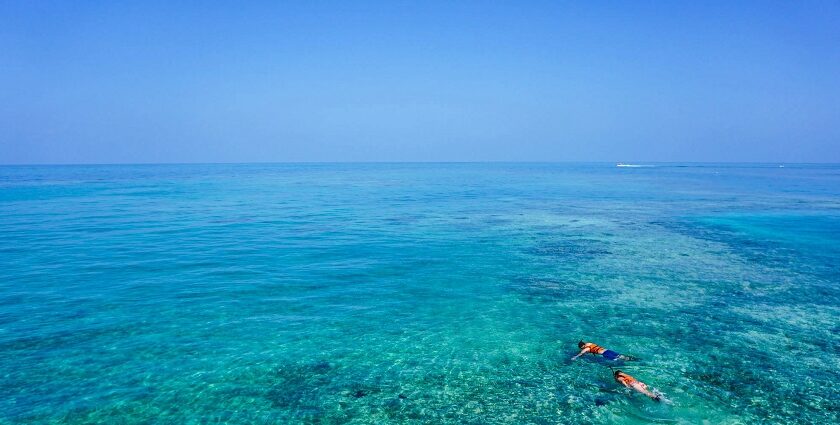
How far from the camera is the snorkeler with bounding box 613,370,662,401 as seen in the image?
11.5m

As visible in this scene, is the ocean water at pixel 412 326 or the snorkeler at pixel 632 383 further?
the snorkeler at pixel 632 383

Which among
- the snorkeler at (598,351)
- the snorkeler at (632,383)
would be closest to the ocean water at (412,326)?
the snorkeler at (632,383)

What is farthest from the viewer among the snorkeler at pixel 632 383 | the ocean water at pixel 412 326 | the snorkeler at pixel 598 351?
the snorkeler at pixel 598 351

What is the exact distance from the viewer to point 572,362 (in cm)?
1329

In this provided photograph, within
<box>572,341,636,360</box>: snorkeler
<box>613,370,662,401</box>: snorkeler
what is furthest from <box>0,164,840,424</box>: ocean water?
<box>572,341,636,360</box>: snorkeler

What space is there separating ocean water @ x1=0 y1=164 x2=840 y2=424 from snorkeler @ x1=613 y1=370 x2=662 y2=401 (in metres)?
0.24

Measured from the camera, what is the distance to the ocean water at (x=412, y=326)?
1120cm

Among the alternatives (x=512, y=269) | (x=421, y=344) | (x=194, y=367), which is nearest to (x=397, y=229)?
(x=512, y=269)

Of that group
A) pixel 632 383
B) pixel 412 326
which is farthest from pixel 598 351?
pixel 412 326

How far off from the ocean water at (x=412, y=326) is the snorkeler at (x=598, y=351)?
392mm

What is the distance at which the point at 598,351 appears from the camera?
13445mm

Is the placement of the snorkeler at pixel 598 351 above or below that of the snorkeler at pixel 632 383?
above

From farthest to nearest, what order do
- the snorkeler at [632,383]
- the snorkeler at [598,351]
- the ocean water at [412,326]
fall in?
the snorkeler at [598,351]
the snorkeler at [632,383]
the ocean water at [412,326]

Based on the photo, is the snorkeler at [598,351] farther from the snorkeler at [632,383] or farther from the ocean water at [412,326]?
the snorkeler at [632,383]
